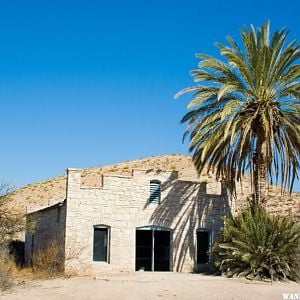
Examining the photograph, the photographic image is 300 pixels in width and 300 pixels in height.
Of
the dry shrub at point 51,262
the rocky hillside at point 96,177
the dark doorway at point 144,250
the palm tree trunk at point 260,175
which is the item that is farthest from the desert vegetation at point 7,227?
the rocky hillside at point 96,177

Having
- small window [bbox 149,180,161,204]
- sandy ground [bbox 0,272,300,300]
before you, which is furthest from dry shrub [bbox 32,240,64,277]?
small window [bbox 149,180,161,204]

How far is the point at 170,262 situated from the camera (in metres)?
27.3

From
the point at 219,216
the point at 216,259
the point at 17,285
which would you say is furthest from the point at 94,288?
the point at 219,216

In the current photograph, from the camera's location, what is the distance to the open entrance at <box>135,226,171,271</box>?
27.1m

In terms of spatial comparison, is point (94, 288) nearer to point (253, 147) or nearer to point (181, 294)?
point (181, 294)

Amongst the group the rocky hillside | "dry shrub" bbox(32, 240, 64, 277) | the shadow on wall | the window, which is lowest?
"dry shrub" bbox(32, 240, 64, 277)

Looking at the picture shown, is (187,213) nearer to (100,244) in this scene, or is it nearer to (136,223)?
(136,223)

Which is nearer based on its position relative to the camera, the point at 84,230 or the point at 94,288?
the point at 94,288

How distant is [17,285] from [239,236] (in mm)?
9811

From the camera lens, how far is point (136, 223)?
1054 inches

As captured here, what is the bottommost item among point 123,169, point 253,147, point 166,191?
point 166,191

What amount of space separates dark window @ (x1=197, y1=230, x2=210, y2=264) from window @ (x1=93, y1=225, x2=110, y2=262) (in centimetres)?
493

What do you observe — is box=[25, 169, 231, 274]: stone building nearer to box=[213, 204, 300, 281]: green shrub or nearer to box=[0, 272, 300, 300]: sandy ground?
box=[0, 272, 300, 300]: sandy ground

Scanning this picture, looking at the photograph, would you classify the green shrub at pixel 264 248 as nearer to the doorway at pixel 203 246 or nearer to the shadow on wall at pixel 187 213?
the shadow on wall at pixel 187 213
